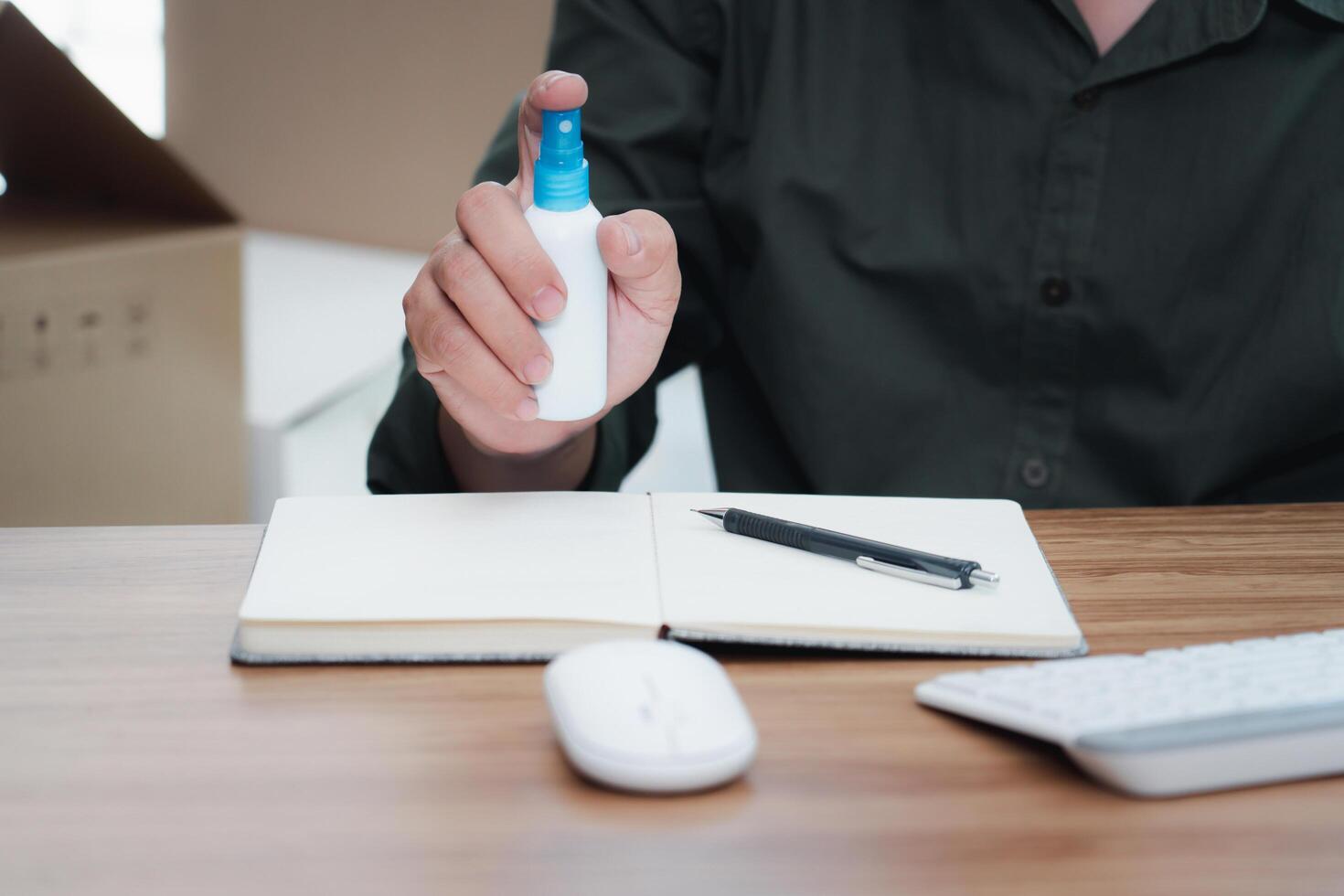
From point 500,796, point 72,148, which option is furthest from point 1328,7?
point 72,148

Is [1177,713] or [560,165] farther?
[560,165]

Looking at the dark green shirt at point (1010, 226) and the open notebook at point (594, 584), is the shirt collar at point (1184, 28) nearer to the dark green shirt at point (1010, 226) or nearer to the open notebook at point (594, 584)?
the dark green shirt at point (1010, 226)

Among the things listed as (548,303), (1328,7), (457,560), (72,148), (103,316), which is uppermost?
(1328,7)

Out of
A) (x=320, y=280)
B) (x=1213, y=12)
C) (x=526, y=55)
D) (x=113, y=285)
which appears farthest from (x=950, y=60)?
(x=320, y=280)

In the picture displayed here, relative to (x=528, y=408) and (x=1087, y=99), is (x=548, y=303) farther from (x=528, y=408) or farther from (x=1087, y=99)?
(x=1087, y=99)

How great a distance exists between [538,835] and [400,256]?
1.54 m

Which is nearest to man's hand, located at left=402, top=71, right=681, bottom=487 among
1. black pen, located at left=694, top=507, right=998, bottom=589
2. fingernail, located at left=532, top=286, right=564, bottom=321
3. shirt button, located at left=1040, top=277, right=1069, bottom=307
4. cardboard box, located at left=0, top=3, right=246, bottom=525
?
fingernail, located at left=532, top=286, right=564, bottom=321

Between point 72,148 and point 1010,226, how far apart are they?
3.05ft

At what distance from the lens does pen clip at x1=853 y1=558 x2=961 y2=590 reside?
546 millimetres

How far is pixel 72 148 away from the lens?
1.26 metres

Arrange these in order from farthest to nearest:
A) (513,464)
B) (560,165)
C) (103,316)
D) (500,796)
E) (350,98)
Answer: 1. (350,98)
2. (103,316)
3. (513,464)
4. (560,165)
5. (500,796)

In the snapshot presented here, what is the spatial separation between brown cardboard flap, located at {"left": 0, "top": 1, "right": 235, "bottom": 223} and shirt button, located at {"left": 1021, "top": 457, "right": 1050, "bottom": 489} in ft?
2.78

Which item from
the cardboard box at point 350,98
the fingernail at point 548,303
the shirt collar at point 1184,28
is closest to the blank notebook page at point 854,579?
the fingernail at point 548,303

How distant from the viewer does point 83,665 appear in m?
0.49
